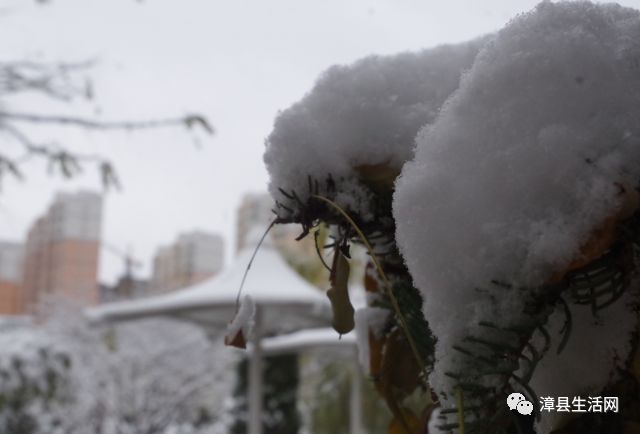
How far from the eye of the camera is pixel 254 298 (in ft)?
13.6

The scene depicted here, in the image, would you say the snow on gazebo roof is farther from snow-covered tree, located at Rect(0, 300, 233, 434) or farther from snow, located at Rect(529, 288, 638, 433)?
snow, located at Rect(529, 288, 638, 433)

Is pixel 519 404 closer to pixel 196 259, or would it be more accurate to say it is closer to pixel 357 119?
pixel 357 119

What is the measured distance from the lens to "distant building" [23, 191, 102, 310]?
12.2m

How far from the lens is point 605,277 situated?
325 mm

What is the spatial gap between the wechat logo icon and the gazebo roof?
3.47 m

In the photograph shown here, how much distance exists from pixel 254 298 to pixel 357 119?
372 cm

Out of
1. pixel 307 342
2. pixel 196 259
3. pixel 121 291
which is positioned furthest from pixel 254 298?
pixel 196 259

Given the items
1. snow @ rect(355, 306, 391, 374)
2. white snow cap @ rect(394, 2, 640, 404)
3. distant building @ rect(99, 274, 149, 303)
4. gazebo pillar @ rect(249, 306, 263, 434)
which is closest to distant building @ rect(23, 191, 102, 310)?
distant building @ rect(99, 274, 149, 303)

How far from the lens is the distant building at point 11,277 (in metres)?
12.3

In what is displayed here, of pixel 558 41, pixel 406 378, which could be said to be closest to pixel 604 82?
pixel 558 41

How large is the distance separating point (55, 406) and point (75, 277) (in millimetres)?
4064

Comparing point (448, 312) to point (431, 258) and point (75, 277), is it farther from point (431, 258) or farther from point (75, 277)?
point (75, 277)

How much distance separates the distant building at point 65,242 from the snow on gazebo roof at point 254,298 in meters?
7.47

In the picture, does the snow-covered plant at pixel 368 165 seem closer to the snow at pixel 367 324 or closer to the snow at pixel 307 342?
the snow at pixel 367 324
